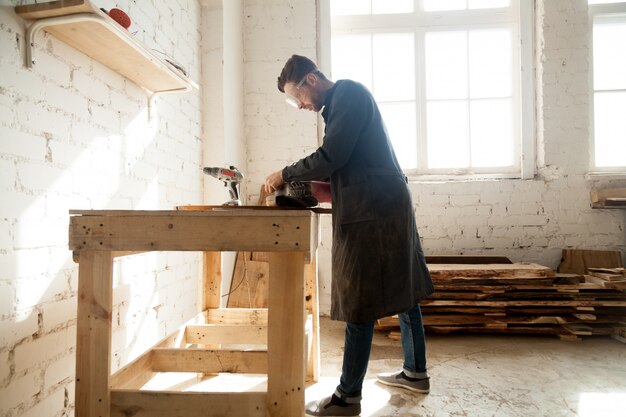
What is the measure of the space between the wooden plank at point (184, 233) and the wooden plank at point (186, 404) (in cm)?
43

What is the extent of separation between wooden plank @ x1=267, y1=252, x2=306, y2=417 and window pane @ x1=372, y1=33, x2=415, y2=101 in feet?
9.71

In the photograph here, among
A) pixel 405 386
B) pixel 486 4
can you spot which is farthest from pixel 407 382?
pixel 486 4

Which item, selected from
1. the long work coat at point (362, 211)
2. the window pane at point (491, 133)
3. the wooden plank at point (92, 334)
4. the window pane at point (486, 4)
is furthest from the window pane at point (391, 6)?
the wooden plank at point (92, 334)

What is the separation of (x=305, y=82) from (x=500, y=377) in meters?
1.88

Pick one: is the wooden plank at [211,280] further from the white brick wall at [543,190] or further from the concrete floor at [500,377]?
the white brick wall at [543,190]

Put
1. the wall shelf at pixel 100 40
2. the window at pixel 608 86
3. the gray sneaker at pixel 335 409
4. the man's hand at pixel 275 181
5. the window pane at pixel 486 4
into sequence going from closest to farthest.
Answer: the wall shelf at pixel 100 40
the man's hand at pixel 275 181
the gray sneaker at pixel 335 409
the window at pixel 608 86
the window pane at pixel 486 4

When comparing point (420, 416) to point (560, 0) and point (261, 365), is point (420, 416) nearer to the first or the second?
point (261, 365)

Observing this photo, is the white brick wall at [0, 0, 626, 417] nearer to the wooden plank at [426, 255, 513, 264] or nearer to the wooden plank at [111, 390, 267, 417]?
the wooden plank at [426, 255, 513, 264]

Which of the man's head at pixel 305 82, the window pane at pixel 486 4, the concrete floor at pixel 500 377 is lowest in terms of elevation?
the concrete floor at pixel 500 377

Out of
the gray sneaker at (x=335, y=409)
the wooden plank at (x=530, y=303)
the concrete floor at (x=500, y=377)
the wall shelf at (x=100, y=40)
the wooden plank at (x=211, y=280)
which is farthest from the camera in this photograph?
the wooden plank at (x=530, y=303)

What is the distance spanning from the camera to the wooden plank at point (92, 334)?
1116mm

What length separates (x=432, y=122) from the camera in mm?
3738

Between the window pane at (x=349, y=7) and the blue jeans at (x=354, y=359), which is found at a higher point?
the window pane at (x=349, y=7)

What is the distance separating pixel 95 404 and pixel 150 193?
49.8 inches
